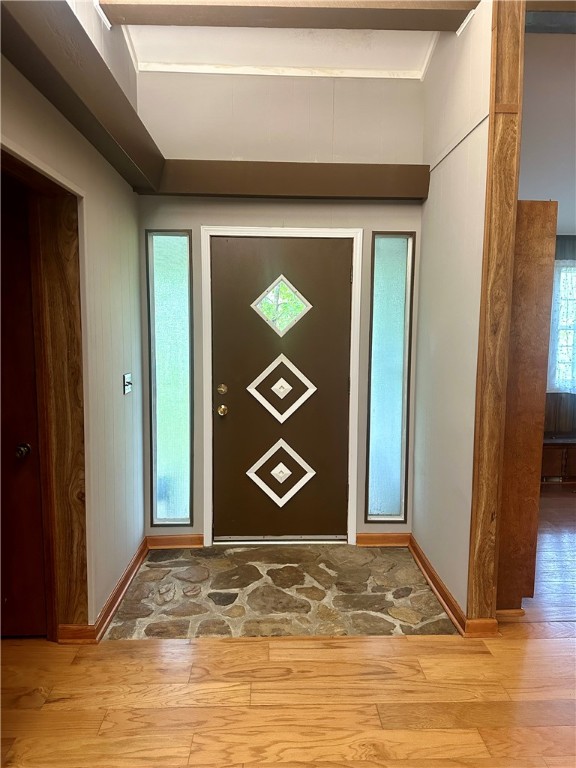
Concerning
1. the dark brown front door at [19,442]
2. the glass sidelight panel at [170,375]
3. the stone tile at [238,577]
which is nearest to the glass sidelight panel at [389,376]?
the stone tile at [238,577]

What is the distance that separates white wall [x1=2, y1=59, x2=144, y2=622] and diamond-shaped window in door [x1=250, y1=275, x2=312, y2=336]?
809mm

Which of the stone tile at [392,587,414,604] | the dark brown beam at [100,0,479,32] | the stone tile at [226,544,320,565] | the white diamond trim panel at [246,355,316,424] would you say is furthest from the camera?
the white diamond trim panel at [246,355,316,424]

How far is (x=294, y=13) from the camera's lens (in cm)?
211

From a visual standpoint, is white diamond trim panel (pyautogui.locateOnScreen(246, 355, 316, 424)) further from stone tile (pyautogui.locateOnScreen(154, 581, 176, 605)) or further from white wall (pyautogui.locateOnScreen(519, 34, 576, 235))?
white wall (pyautogui.locateOnScreen(519, 34, 576, 235))

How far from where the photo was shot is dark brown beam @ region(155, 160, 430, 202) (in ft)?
9.18

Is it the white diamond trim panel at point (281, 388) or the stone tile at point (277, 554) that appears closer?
the stone tile at point (277, 554)

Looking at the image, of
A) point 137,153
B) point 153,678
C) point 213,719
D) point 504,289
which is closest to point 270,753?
point 213,719

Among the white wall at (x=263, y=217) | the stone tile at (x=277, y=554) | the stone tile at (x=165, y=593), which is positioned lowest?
the stone tile at (x=165, y=593)

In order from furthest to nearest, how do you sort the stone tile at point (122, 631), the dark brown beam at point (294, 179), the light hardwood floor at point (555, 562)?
the dark brown beam at point (294, 179) → the light hardwood floor at point (555, 562) → the stone tile at point (122, 631)

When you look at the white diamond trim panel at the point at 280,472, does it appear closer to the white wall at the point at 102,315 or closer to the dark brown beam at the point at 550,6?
the white wall at the point at 102,315

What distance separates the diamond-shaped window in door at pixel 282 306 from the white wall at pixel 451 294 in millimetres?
795

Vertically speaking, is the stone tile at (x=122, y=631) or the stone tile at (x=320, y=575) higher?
the stone tile at (x=320, y=575)

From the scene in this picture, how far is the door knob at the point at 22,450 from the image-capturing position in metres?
2.01

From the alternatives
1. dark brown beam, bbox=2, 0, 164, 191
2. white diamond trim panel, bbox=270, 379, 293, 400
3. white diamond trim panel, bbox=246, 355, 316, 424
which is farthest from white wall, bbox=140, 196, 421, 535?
dark brown beam, bbox=2, 0, 164, 191
